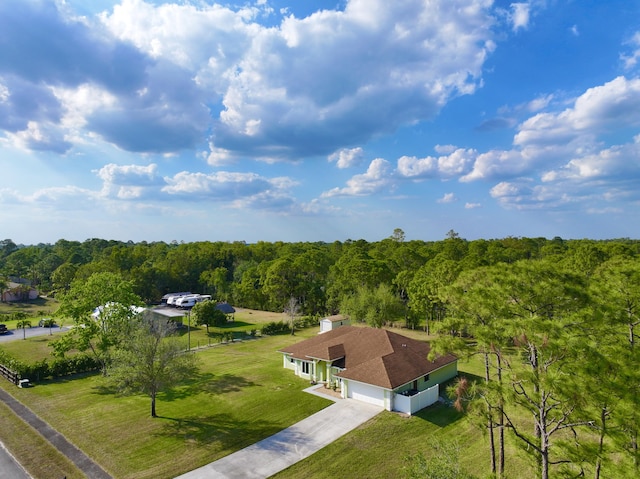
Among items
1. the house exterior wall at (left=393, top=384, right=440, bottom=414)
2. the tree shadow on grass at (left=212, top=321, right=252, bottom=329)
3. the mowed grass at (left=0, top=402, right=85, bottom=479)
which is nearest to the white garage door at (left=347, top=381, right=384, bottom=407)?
the house exterior wall at (left=393, top=384, right=440, bottom=414)

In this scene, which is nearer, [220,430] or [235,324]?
[220,430]

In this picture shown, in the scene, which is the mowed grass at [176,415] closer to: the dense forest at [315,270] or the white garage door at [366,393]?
the white garage door at [366,393]

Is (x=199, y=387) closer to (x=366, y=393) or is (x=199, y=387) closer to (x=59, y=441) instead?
(x=59, y=441)

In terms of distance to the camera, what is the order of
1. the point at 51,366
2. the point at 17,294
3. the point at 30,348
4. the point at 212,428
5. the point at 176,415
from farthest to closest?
the point at 17,294 → the point at 30,348 → the point at 51,366 → the point at 176,415 → the point at 212,428

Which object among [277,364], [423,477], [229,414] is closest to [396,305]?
[277,364]

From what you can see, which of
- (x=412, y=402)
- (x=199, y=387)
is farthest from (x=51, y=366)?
(x=412, y=402)

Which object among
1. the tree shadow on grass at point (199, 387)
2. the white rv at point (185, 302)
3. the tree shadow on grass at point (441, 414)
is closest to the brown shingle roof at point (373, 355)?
the tree shadow on grass at point (441, 414)

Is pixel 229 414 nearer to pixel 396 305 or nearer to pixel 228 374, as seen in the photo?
pixel 228 374
